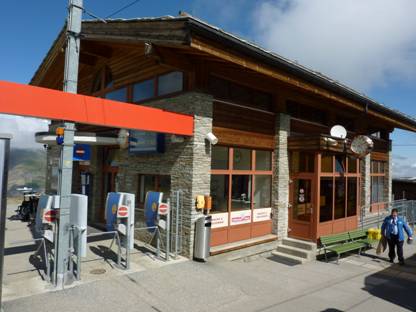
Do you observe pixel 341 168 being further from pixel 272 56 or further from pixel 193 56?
pixel 193 56

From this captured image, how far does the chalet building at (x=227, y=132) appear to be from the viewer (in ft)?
28.0

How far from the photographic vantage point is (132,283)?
6.80m

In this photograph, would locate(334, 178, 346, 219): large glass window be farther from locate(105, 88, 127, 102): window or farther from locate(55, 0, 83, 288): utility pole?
locate(55, 0, 83, 288): utility pole

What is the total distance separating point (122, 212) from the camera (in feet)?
25.2

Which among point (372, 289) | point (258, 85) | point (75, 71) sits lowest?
point (372, 289)

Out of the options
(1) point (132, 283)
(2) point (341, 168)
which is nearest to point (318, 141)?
(2) point (341, 168)

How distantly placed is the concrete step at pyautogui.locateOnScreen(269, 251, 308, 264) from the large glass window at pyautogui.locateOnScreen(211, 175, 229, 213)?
7.85 feet

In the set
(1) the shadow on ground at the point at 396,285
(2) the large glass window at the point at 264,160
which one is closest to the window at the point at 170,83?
(2) the large glass window at the point at 264,160

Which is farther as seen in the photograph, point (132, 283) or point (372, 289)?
point (372, 289)

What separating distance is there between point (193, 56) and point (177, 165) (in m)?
2.99

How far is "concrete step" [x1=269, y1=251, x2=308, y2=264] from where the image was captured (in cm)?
981

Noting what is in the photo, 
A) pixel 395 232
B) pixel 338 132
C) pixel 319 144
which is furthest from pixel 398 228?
pixel 338 132

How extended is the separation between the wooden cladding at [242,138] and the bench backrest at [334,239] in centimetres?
335

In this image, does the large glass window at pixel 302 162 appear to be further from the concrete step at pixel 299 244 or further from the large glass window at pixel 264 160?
the concrete step at pixel 299 244
